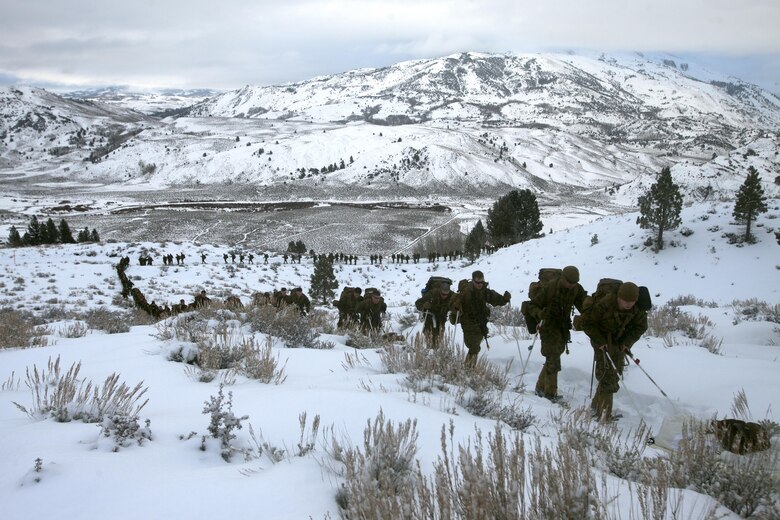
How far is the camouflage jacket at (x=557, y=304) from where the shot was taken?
5.91m

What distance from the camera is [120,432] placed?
2.63 meters

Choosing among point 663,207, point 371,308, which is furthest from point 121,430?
point 663,207

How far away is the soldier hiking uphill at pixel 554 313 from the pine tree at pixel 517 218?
3852 cm

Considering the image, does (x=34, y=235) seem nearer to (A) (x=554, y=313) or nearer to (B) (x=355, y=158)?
(A) (x=554, y=313)

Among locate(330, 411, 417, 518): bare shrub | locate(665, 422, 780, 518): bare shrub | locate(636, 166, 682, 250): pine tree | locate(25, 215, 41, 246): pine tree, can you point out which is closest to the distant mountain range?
locate(636, 166, 682, 250): pine tree

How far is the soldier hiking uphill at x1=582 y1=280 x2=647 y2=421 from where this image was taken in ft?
16.3

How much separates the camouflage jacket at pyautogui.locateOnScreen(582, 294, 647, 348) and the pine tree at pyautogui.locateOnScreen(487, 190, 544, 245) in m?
39.3

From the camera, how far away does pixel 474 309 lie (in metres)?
6.91

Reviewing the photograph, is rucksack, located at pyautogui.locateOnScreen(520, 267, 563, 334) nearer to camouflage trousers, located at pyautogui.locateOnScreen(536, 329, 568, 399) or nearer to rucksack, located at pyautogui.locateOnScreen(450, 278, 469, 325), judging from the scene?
camouflage trousers, located at pyautogui.locateOnScreen(536, 329, 568, 399)

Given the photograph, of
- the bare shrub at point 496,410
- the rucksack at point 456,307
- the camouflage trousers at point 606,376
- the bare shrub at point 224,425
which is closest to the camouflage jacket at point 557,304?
the camouflage trousers at point 606,376

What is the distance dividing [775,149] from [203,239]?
98364 mm

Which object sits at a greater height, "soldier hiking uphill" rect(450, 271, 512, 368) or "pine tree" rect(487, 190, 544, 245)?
"pine tree" rect(487, 190, 544, 245)

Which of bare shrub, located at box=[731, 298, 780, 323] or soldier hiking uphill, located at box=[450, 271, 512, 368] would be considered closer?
soldier hiking uphill, located at box=[450, 271, 512, 368]

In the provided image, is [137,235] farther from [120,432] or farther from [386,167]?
[386,167]
